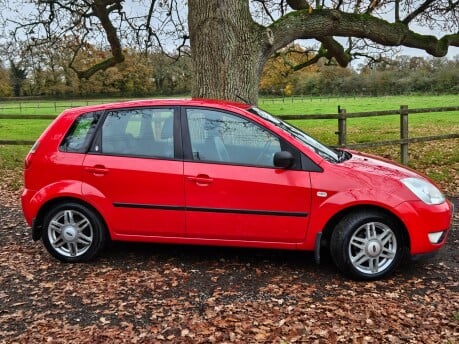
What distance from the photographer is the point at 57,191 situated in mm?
4988

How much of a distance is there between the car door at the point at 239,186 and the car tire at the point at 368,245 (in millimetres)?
409

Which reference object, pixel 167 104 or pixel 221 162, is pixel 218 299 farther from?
pixel 167 104

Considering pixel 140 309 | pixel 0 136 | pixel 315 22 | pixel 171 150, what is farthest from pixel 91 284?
pixel 0 136

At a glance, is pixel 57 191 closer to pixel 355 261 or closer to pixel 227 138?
pixel 227 138

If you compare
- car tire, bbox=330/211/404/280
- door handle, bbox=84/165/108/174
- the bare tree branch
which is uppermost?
the bare tree branch

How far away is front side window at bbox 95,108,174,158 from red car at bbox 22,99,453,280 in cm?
1

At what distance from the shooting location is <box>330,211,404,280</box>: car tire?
175 inches

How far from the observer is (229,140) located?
4816 millimetres

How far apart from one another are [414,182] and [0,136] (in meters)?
21.9

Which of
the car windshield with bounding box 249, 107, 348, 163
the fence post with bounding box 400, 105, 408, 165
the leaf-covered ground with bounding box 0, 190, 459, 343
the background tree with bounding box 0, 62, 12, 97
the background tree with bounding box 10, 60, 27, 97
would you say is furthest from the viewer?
the background tree with bounding box 10, 60, 27, 97

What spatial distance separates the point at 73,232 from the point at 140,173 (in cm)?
100

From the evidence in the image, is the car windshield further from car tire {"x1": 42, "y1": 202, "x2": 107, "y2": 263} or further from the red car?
car tire {"x1": 42, "y1": 202, "x2": 107, "y2": 263}

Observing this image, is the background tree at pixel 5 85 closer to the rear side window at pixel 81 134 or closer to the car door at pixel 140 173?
the rear side window at pixel 81 134

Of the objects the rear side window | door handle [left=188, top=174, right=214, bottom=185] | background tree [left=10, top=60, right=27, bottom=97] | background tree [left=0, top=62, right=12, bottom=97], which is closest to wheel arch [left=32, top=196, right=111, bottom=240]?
the rear side window
